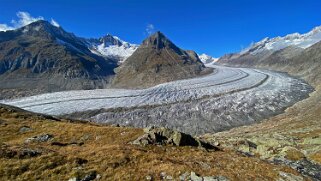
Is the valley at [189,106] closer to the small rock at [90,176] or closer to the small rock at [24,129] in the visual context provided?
the small rock at [24,129]

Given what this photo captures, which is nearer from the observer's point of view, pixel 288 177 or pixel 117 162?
pixel 117 162

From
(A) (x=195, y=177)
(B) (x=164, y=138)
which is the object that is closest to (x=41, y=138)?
(B) (x=164, y=138)

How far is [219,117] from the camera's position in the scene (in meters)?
102

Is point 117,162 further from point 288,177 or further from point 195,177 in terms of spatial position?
point 288,177

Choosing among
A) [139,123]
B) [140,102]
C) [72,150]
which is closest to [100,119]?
[139,123]

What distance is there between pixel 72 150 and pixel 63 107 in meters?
109

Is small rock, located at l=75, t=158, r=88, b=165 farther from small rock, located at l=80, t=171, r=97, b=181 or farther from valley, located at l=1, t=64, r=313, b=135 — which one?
valley, located at l=1, t=64, r=313, b=135

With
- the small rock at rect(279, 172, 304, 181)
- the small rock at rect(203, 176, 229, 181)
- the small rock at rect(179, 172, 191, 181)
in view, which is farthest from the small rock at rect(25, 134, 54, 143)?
the small rock at rect(279, 172, 304, 181)

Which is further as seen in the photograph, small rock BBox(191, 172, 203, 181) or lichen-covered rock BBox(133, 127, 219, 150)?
lichen-covered rock BBox(133, 127, 219, 150)

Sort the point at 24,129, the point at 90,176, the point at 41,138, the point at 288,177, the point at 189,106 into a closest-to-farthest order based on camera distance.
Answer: the point at 90,176, the point at 288,177, the point at 41,138, the point at 24,129, the point at 189,106

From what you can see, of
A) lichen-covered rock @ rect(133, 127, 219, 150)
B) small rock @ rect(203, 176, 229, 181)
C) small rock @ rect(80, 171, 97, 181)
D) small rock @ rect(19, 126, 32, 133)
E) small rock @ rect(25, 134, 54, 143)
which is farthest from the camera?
small rock @ rect(19, 126, 32, 133)

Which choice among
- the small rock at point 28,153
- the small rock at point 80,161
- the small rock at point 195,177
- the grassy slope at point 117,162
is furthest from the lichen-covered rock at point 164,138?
the small rock at point 28,153

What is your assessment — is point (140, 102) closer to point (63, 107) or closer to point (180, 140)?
point (63, 107)

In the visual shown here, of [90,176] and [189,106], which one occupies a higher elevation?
[90,176]
